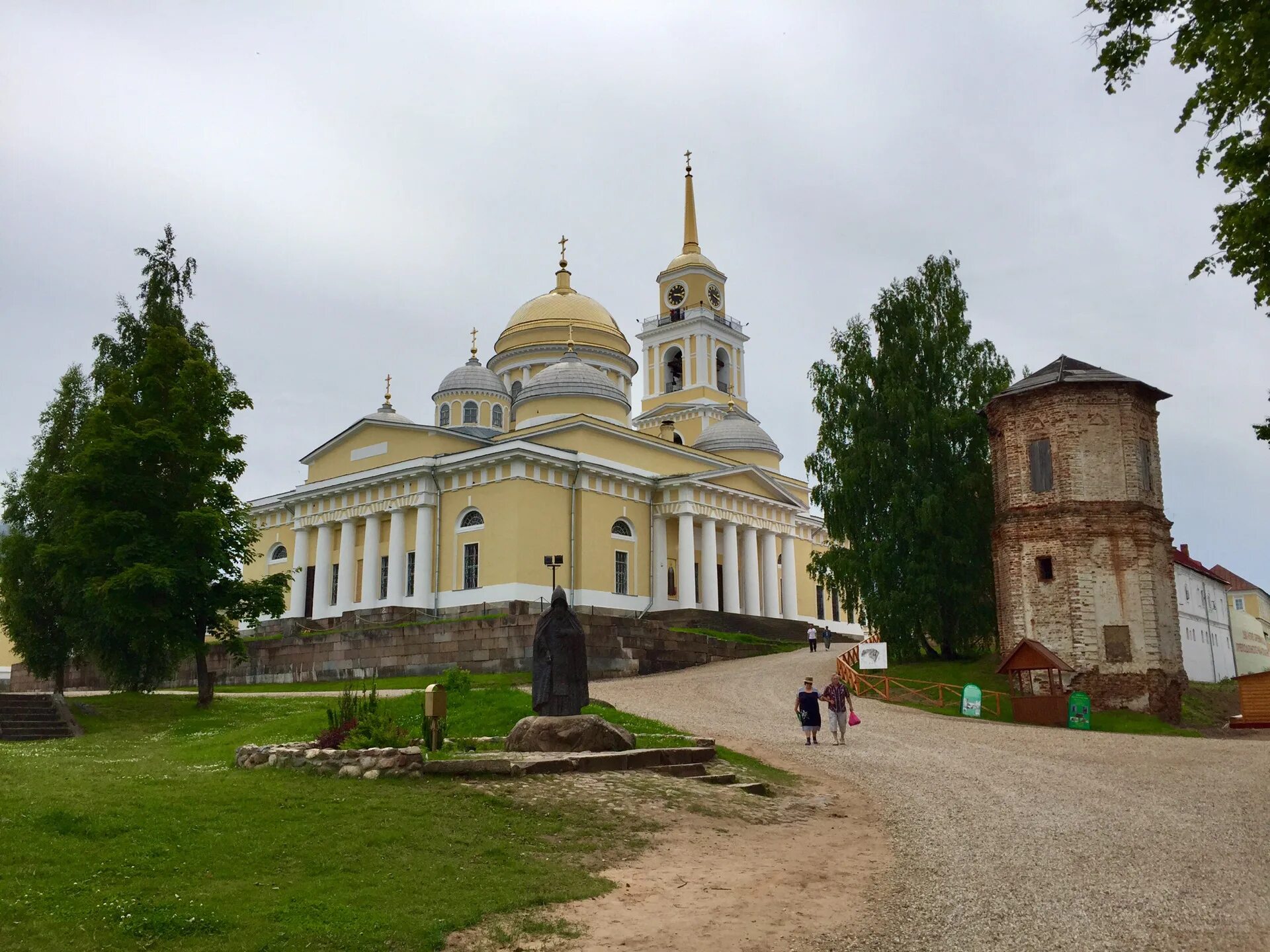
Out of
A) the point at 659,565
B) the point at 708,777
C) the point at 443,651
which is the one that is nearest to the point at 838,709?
the point at 708,777

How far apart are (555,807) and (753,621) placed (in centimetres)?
3493

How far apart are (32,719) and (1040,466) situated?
2687cm

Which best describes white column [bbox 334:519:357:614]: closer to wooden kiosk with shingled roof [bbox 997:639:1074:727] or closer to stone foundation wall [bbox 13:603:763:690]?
stone foundation wall [bbox 13:603:763:690]

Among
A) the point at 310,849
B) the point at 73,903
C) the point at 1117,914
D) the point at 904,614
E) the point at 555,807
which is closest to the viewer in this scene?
the point at 73,903

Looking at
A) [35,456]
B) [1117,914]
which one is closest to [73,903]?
[1117,914]

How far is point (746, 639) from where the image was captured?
145 ft

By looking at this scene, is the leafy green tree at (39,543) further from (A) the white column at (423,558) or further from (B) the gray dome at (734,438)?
(B) the gray dome at (734,438)

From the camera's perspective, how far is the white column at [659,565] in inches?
1933

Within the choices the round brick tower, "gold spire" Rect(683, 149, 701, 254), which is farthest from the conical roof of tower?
the round brick tower

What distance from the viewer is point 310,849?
10648 millimetres

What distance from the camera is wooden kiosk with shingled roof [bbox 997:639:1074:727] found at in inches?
1064

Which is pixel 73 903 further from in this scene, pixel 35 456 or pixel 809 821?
pixel 35 456

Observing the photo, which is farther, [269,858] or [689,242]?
[689,242]

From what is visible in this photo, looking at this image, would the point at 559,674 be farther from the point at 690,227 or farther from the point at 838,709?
the point at 690,227
